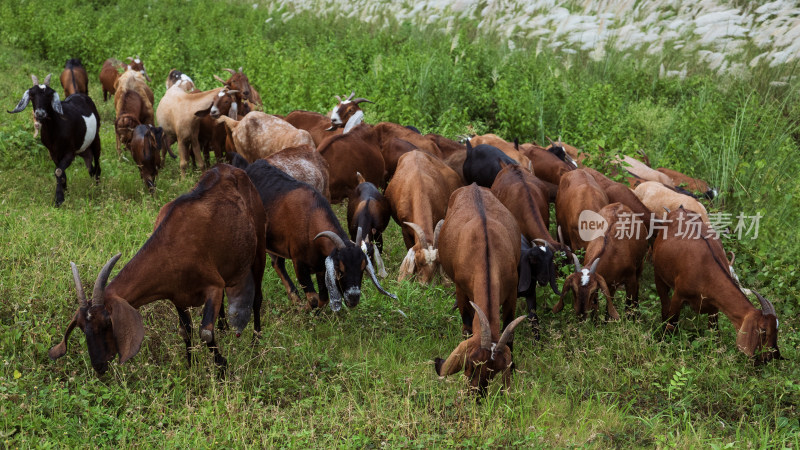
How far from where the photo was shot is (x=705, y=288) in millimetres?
7320

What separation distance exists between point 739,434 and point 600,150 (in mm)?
5157

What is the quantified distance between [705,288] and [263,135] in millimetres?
6470

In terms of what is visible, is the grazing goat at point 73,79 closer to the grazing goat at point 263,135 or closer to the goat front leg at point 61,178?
the goat front leg at point 61,178

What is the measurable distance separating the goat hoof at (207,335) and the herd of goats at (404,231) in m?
0.01

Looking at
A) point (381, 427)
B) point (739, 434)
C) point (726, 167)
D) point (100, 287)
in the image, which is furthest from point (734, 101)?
point (100, 287)

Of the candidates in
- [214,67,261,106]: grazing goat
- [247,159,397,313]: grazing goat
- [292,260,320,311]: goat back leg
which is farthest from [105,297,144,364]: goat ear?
[214,67,261,106]: grazing goat

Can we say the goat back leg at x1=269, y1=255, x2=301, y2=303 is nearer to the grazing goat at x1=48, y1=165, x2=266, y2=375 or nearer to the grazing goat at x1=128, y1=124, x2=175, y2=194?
the grazing goat at x1=48, y1=165, x2=266, y2=375

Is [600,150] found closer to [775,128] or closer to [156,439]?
[775,128]

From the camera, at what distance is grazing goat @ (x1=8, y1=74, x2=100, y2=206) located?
388 inches

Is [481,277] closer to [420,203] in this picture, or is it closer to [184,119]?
[420,203]

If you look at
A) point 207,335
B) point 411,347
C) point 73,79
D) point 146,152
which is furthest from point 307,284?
point 73,79

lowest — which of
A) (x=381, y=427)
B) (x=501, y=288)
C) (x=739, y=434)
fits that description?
(x=739, y=434)

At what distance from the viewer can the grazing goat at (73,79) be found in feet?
48.8

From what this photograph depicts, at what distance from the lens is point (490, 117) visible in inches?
539
